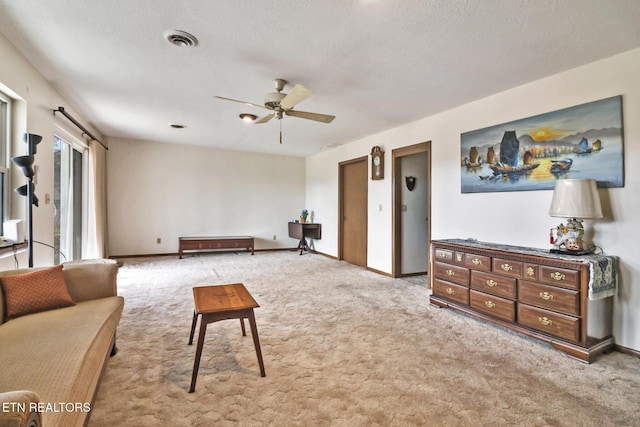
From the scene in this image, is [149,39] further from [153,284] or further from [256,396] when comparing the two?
[153,284]

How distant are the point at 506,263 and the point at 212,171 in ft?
20.2

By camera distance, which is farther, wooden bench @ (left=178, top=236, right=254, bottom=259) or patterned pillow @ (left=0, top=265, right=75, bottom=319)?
wooden bench @ (left=178, top=236, right=254, bottom=259)

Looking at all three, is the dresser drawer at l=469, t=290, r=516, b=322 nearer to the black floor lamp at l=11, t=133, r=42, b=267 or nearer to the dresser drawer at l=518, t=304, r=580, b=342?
the dresser drawer at l=518, t=304, r=580, b=342

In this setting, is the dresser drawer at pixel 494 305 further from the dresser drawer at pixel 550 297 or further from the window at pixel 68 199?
the window at pixel 68 199

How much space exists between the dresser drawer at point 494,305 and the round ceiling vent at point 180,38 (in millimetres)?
3409

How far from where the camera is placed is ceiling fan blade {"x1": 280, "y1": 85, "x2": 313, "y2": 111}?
8.26ft

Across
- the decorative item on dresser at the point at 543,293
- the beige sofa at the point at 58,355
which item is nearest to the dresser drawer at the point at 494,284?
the decorative item on dresser at the point at 543,293

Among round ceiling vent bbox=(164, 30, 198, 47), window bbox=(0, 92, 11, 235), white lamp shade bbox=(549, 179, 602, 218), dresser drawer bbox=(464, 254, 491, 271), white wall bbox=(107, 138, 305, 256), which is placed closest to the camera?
round ceiling vent bbox=(164, 30, 198, 47)

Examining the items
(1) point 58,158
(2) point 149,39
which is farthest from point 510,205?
(1) point 58,158

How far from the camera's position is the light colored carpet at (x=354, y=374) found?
1654 millimetres

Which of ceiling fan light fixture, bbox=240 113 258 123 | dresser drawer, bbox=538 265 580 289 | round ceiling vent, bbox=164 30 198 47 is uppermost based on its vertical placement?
round ceiling vent, bbox=164 30 198 47

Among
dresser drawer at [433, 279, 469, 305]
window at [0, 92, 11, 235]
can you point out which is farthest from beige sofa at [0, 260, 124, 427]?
dresser drawer at [433, 279, 469, 305]

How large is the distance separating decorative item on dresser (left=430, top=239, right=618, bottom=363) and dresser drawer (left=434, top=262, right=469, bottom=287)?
10 millimetres

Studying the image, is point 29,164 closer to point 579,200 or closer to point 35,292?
point 35,292
